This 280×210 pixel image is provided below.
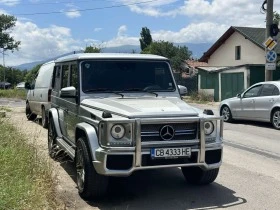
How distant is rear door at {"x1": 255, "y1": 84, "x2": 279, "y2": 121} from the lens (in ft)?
46.0

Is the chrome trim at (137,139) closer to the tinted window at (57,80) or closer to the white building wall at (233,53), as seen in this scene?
the tinted window at (57,80)

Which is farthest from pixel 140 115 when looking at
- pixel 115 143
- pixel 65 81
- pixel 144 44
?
pixel 144 44

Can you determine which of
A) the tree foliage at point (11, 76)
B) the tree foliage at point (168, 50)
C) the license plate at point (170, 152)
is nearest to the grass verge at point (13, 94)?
the tree foliage at point (168, 50)

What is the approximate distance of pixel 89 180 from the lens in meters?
5.90

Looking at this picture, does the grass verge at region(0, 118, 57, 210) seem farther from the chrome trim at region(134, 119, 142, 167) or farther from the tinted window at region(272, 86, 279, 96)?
the tinted window at region(272, 86, 279, 96)

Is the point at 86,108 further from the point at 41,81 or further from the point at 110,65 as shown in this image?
the point at 41,81

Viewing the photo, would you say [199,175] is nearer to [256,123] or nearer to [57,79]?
→ [57,79]

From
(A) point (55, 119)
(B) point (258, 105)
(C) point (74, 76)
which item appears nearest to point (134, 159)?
(C) point (74, 76)

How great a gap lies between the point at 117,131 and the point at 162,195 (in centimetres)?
134

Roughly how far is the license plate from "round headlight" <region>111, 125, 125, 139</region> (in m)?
0.45

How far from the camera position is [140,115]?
5738 mm

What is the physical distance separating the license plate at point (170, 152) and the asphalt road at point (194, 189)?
667 mm

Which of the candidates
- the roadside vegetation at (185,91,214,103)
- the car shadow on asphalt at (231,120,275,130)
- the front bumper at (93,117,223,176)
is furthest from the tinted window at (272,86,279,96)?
the roadside vegetation at (185,91,214,103)

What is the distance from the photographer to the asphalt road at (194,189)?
19.5 feet
